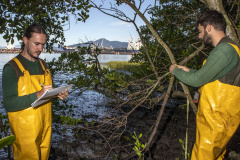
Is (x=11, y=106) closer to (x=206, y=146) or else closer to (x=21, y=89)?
(x=21, y=89)

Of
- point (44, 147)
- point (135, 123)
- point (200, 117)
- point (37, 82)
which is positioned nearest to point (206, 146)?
point (200, 117)

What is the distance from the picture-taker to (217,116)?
7.09 ft

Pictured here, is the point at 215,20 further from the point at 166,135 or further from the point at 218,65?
the point at 166,135

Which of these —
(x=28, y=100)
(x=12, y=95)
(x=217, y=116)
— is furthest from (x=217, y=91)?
(x=12, y=95)

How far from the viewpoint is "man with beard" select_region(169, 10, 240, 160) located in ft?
6.76

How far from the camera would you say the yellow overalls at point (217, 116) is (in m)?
Answer: 2.15

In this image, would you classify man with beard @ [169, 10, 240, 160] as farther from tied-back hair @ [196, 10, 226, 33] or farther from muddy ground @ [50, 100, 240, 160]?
muddy ground @ [50, 100, 240, 160]

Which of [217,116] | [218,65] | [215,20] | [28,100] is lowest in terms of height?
[217,116]

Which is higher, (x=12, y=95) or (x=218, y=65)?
(x=218, y=65)

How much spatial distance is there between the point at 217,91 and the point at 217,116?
0.30 meters

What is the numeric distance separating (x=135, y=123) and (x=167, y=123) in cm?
120

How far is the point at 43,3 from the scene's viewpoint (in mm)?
3789

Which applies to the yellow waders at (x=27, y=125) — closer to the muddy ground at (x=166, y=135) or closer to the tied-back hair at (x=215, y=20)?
the muddy ground at (x=166, y=135)

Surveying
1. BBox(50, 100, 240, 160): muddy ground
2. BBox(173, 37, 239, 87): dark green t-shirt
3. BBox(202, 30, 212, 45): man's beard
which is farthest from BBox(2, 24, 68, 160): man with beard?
BBox(202, 30, 212, 45): man's beard
